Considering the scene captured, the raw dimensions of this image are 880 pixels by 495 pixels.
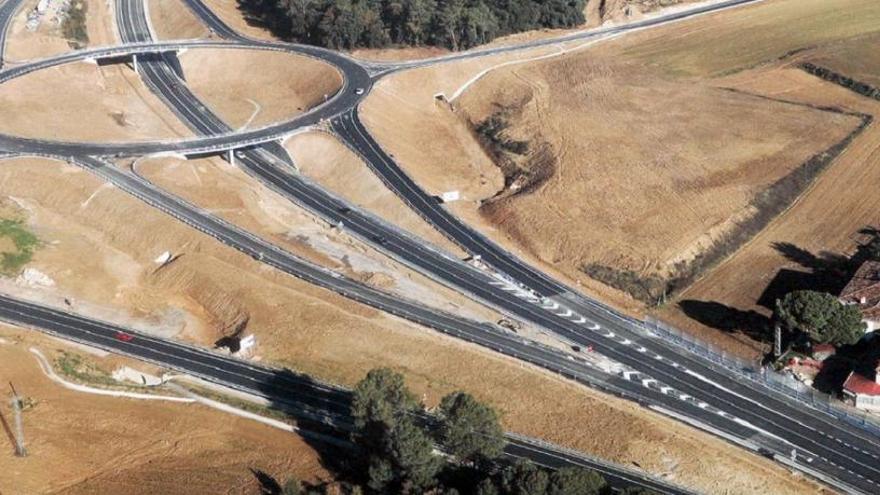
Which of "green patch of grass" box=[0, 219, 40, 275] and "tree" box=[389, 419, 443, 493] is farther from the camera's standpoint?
"green patch of grass" box=[0, 219, 40, 275]

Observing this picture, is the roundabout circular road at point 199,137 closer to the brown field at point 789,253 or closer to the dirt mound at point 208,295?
the dirt mound at point 208,295

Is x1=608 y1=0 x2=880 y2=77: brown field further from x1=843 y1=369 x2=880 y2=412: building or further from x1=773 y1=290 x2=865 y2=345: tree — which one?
x1=843 y1=369 x2=880 y2=412: building

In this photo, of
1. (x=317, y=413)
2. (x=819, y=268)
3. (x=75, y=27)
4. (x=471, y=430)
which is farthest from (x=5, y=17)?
(x=471, y=430)

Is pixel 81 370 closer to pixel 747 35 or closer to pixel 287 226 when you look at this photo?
pixel 287 226

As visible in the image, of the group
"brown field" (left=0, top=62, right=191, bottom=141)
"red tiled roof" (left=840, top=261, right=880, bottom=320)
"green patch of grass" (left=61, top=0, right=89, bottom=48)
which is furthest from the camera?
"green patch of grass" (left=61, top=0, right=89, bottom=48)

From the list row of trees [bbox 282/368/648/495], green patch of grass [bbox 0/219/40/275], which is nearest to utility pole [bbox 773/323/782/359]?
row of trees [bbox 282/368/648/495]
